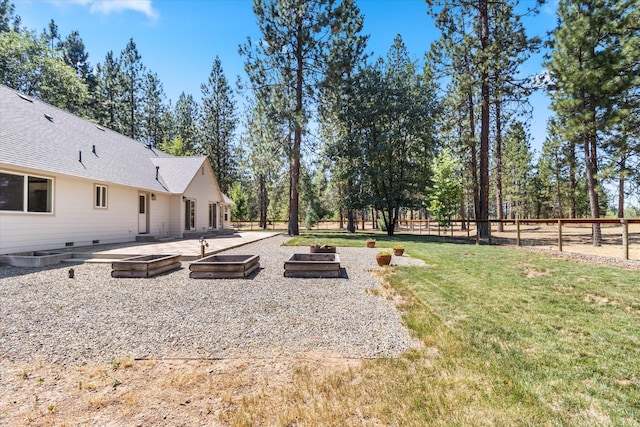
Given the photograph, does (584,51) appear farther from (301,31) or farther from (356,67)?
(301,31)

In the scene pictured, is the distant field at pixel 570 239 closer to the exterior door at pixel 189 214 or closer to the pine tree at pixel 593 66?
the pine tree at pixel 593 66

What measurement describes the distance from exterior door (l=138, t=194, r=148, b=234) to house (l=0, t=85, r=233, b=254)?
0.16 feet

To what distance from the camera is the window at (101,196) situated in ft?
38.4

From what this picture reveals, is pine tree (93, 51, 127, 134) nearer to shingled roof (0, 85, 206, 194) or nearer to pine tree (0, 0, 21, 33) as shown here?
pine tree (0, 0, 21, 33)

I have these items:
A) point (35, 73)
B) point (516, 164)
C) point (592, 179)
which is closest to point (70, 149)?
point (35, 73)

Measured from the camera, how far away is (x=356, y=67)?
21781 mm

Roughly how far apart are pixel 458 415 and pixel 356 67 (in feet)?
76.0

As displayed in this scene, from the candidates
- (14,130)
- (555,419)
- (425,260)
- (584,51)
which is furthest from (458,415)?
(584,51)

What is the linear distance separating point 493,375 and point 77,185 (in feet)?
43.7

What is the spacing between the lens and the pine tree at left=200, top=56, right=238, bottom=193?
32.7m

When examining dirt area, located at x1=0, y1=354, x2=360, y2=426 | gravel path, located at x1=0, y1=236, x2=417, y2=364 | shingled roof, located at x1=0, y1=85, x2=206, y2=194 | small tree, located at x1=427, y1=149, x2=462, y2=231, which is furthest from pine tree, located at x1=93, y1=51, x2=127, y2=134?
dirt area, located at x1=0, y1=354, x2=360, y2=426

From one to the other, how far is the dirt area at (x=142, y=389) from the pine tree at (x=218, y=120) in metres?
32.2

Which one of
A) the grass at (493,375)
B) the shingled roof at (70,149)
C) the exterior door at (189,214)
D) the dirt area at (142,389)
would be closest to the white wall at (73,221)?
the shingled roof at (70,149)

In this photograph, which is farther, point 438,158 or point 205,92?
point 205,92
